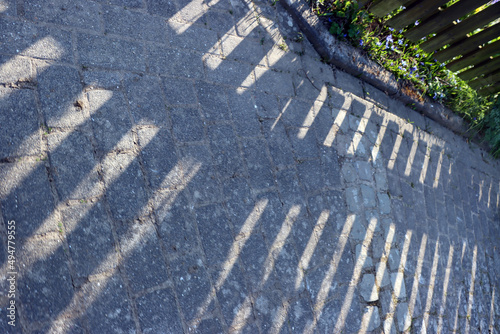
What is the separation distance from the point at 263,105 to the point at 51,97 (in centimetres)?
162

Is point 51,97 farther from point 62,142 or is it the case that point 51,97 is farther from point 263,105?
point 263,105

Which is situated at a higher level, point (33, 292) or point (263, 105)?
point (263, 105)

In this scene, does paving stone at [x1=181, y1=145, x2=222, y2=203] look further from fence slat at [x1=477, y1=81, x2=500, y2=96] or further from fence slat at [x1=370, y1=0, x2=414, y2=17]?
fence slat at [x1=477, y1=81, x2=500, y2=96]

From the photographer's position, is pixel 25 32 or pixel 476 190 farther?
pixel 476 190

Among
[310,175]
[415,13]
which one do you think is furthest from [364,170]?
[415,13]

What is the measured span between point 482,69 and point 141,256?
179 inches

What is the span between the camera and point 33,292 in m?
2.05

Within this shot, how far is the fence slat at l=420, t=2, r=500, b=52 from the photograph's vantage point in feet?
13.0

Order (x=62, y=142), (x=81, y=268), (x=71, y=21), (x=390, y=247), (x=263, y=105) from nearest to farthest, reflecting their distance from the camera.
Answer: (x=81, y=268) < (x=62, y=142) < (x=71, y=21) < (x=263, y=105) < (x=390, y=247)

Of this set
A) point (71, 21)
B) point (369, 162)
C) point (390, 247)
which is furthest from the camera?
point (369, 162)

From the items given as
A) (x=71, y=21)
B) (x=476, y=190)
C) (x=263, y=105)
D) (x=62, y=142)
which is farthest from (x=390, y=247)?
(x=71, y=21)

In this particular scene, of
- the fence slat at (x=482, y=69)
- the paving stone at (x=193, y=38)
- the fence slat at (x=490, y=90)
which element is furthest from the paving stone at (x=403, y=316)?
the fence slat at (x=490, y=90)

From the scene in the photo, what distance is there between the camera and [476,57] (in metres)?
4.54

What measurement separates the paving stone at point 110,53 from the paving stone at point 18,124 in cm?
48
